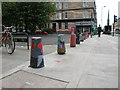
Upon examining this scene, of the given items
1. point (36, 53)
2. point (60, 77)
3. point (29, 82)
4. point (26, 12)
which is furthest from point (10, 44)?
point (26, 12)

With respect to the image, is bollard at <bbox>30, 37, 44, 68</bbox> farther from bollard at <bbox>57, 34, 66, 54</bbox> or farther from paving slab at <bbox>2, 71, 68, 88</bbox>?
bollard at <bbox>57, 34, 66, 54</bbox>

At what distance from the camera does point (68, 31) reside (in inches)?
1673

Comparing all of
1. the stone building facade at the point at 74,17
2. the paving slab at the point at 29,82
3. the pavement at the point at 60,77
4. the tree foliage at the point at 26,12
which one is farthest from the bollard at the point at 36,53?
the stone building facade at the point at 74,17

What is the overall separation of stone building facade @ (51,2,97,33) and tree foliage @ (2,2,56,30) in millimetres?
17452

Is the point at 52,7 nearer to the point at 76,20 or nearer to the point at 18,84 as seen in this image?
the point at 76,20

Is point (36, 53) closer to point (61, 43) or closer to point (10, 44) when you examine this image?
point (61, 43)

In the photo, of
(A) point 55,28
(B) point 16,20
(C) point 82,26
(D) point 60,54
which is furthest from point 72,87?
(A) point 55,28

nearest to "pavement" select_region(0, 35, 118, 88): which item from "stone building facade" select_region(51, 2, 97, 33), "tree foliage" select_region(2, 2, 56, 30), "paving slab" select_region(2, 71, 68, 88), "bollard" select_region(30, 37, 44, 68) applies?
"paving slab" select_region(2, 71, 68, 88)

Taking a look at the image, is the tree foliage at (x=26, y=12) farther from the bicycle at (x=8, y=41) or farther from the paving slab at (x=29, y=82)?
the paving slab at (x=29, y=82)

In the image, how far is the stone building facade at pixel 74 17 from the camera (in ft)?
134

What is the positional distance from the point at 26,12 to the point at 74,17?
68.6 ft

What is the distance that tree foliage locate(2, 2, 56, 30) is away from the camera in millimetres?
23861

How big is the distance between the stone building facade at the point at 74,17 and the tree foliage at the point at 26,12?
17.5 m

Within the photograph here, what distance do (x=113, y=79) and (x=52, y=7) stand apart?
78.4 feet
